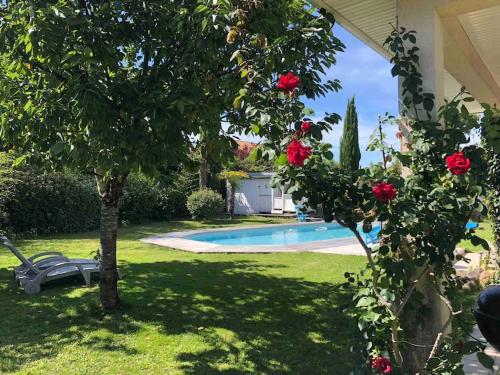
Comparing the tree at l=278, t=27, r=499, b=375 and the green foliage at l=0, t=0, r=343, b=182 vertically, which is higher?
the green foliage at l=0, t=0, r=343, b=182

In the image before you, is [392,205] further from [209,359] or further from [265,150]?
[209,359]

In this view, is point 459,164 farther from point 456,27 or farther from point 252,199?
point 252,199

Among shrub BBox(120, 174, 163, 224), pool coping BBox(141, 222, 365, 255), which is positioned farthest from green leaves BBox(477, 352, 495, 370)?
shrub BBox(120, 174, 163, 224)

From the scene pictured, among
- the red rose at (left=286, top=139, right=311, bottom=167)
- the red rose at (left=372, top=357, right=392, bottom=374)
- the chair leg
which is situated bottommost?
the chair leg

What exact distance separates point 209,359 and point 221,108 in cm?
264

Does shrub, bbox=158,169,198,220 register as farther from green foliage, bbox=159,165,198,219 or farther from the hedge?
the hedge

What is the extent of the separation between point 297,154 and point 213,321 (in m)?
3.97

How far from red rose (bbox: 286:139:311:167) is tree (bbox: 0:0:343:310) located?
319 millimetres

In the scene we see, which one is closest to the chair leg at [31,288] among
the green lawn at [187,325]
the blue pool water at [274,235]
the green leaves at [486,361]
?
the green lawn at [187,325]

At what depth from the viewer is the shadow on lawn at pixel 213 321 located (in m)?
4.46

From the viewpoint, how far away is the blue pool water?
16798mm

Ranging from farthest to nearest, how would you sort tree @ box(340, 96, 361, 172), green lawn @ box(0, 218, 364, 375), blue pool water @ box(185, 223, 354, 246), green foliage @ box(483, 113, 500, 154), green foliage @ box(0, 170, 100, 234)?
1. tree @ box(340, 96, 361, 172)
2. blue pool water @ box(185, 223, 354, 246)
3. green foliage @ box(0, 170, 100, 234)
4. green lawn @ box(0, 218, 364, 375)
5. green foliage @ box(483, 113, 500, 154)

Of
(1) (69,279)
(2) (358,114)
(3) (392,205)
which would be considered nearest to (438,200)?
(3) (392,205)

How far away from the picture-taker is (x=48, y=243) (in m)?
13.4
